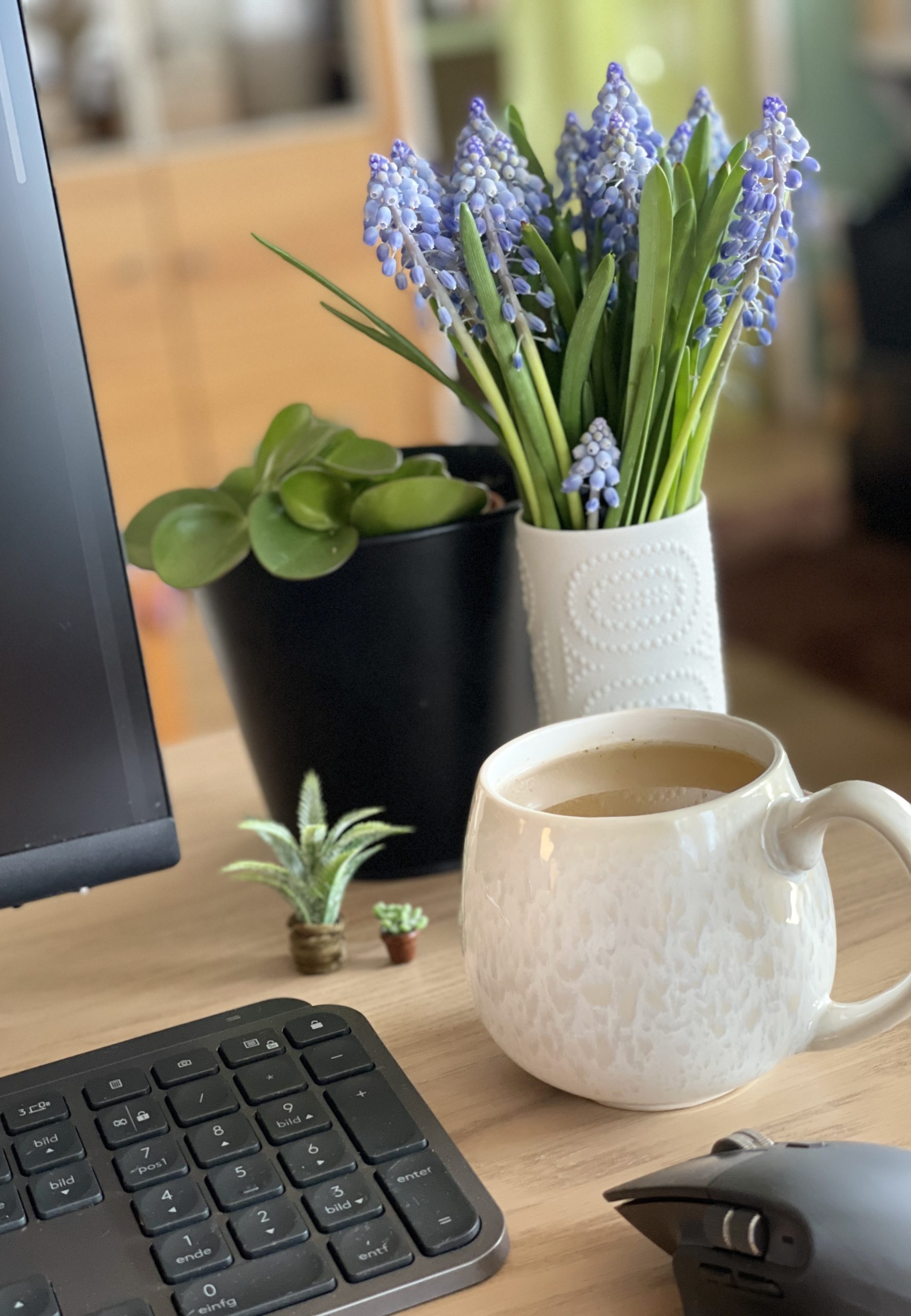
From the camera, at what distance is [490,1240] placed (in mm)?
400

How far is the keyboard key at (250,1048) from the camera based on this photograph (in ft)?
1.60

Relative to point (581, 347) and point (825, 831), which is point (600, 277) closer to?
point (581, 347)

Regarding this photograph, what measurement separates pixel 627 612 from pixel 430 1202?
0.85 ft

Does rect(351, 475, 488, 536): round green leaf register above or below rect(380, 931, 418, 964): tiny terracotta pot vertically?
above

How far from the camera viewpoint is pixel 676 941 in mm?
428

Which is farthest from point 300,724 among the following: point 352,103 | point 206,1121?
point 352,103

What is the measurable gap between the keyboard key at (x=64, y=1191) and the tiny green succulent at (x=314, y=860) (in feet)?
0.50

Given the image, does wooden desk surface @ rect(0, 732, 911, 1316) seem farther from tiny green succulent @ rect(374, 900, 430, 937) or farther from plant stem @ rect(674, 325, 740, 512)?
plant stem @ rect(674, 325, 740, 512)

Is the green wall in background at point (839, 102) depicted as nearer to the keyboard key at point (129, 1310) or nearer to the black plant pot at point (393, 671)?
the black plant pot at point (393, 671)

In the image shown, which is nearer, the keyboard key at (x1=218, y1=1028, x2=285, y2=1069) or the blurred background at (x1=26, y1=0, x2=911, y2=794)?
the keyboard key at (x1=218, y1=1028, x2=285, y2=1069)

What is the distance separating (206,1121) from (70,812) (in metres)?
0.13

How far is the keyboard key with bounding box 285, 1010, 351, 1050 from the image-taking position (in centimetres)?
50

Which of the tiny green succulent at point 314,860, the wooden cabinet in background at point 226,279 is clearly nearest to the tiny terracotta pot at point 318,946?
the tiny green succulent at point 314,860

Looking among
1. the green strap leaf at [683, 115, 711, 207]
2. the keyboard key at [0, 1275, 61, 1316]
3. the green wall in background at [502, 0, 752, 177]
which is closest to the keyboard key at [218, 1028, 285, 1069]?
the keyboard key at [0, 1275, 61, 1316]
